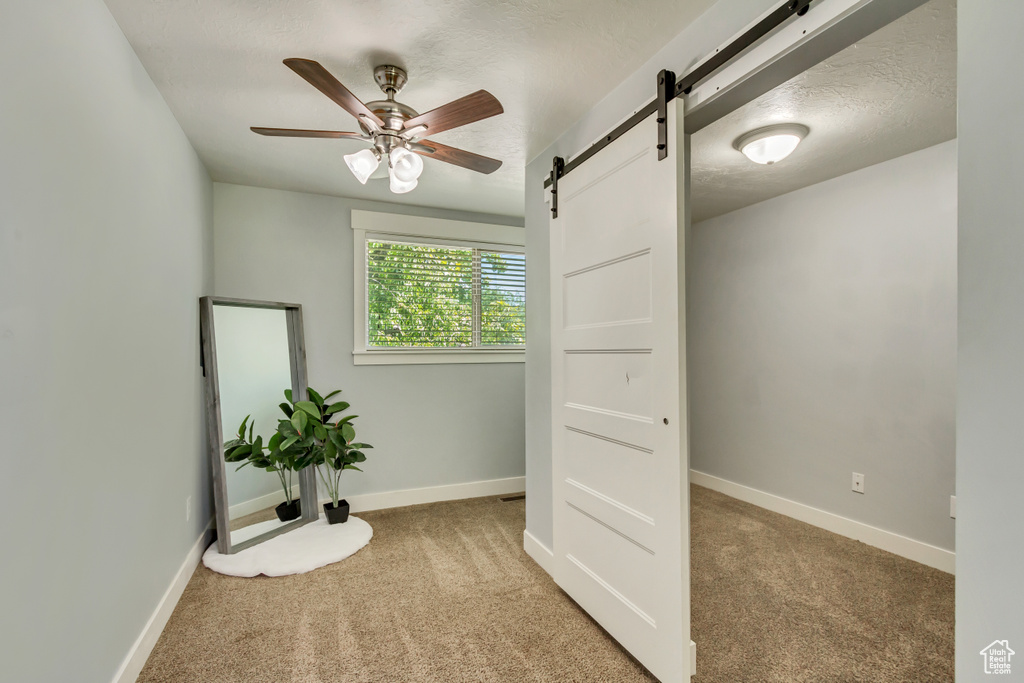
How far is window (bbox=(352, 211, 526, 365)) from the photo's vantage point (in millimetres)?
3688

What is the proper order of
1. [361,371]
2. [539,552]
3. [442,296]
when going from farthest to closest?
[442,296]
[361,371]
[539,552]

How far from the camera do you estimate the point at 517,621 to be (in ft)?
7.00

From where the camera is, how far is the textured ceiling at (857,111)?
5.73 feet

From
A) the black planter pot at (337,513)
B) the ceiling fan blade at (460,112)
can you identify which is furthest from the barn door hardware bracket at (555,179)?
the black planter pot at (337,513)

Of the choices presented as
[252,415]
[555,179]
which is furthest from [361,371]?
[555,179]

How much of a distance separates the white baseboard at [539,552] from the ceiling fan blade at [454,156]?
1974 mm

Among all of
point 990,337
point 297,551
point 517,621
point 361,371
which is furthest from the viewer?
point 361,371

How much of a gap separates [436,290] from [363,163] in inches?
78.6

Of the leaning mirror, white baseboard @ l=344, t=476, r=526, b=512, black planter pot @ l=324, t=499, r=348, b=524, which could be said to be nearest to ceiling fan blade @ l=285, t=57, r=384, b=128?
the leaning mirror

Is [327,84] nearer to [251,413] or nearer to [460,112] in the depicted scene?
[460,112]

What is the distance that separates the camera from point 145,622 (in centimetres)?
187

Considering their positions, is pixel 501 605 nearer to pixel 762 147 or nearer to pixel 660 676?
pixel 660 676

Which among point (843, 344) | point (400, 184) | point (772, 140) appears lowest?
point (843, 344)

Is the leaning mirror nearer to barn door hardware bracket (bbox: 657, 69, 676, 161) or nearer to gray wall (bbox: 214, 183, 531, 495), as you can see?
gray wall (bbox: 214, 183, 531, 495)
